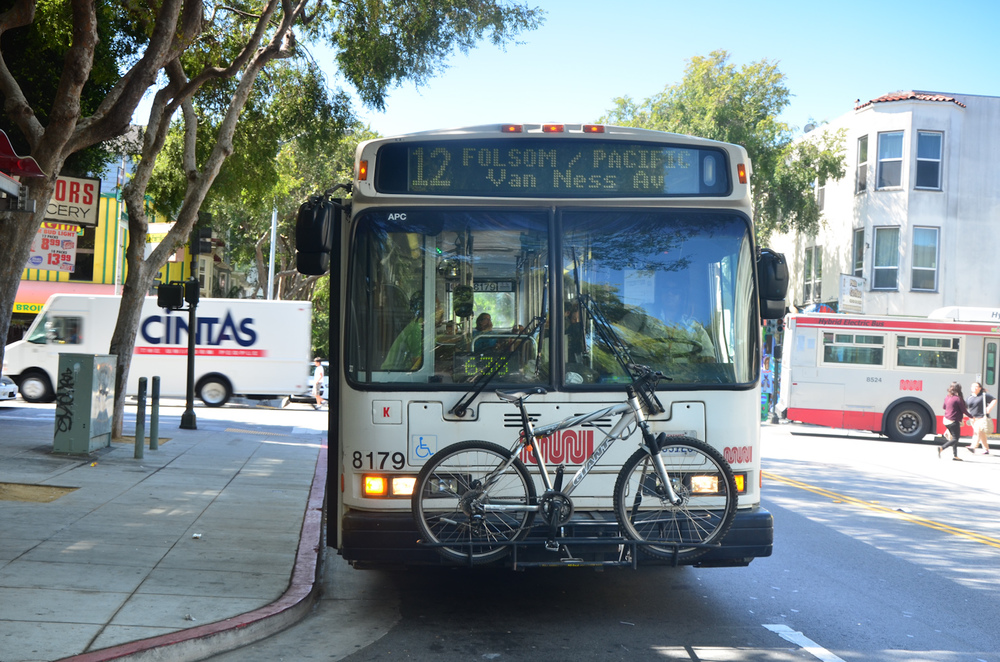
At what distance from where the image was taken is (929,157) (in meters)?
32.7

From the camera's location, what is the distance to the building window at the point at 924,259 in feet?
107

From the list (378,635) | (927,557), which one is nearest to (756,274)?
(378,635)

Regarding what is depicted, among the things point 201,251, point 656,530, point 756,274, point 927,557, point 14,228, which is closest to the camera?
point 656,530

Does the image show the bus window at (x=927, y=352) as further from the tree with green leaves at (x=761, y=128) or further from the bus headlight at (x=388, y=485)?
the bus headlight at (x=388, y=485)

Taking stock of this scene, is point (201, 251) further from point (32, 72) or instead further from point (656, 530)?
point (656, 530)

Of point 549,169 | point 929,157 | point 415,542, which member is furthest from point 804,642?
point 929,157

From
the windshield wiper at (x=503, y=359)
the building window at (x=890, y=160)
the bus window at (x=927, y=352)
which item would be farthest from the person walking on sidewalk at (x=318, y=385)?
the windshield wiper at (x=503, y=359)

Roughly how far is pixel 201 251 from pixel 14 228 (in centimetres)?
940

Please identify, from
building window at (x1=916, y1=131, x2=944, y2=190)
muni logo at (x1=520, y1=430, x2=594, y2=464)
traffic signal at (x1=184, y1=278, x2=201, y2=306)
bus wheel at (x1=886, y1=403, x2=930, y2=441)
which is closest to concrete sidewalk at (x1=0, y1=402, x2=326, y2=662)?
muni logo at (x1=520, y1=430, x2=594, y2=464)

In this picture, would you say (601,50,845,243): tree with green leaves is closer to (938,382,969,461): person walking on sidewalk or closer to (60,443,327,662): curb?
(938,382,969,461): person walking on sidewalk

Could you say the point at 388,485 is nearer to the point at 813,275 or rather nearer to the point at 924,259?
the point at 924,259

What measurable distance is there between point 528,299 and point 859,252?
3034cm

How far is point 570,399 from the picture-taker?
626cm

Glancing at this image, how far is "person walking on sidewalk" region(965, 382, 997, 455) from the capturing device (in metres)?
21.8
